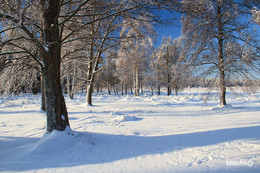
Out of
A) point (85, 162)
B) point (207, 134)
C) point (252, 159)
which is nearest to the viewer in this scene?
point (252, 159)

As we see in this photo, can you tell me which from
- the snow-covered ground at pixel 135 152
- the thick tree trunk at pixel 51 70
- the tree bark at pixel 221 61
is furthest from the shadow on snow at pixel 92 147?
the tree bark at pixel 221 61

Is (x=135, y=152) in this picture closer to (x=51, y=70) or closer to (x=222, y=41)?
(x=51, y=70)

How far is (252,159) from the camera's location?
87.1 inches

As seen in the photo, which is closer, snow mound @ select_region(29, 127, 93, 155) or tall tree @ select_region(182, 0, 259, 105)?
snow mound @ select_region(29, 127, 93, 155)

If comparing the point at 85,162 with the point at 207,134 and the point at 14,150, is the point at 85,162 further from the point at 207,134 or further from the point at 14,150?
the point at 207,134

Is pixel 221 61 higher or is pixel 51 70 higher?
pixel 221 61

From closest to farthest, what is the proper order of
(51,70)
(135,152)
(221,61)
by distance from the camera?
(135,152) < (51,70) < (221,61)

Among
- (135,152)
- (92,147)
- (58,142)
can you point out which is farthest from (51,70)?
(135,152)

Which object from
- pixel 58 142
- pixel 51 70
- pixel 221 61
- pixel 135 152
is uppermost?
pixel 221 61

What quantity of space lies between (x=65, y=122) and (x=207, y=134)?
3786 millimetres

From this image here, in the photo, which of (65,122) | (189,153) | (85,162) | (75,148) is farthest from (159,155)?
(65,122)

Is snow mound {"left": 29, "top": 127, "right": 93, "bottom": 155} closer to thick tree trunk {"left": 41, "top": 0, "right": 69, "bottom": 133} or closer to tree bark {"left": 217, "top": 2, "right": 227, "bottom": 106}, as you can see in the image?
thick tree trunk {"left": 41, "top": 0, "right": 69, "bottom": 133}

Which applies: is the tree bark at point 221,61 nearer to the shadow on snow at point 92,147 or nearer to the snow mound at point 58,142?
the shadow on snow at point 92,147

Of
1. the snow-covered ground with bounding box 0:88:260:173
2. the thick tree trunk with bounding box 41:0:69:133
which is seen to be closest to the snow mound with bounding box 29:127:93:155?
the snow-covered ground with bounding box 0:88:260:173
